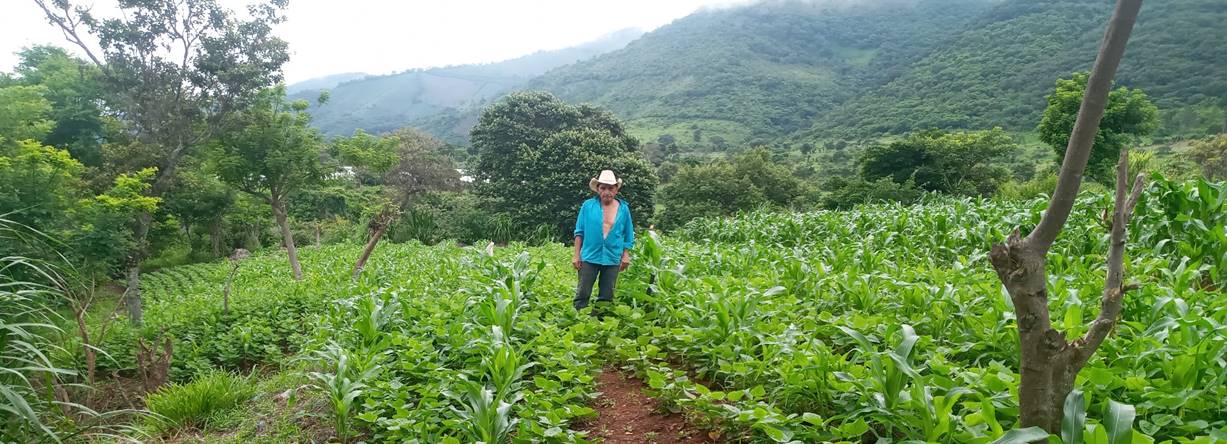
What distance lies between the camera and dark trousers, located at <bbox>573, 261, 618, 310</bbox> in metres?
4.95

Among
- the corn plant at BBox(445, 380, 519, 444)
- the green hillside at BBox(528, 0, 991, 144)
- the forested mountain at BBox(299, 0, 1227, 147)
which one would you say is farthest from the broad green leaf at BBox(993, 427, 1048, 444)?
the green hillside at BBox(528, 0, 991, 144)

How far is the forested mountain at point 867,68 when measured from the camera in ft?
164

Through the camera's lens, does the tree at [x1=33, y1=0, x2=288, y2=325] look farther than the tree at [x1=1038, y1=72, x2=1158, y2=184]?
No

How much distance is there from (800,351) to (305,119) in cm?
1497

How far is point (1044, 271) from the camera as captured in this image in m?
1.39

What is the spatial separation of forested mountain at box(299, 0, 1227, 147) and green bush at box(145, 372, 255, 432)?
175ft

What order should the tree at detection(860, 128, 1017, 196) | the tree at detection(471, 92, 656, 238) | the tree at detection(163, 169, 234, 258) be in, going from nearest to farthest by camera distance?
the tree at detection(163, 169, 234, 258) < the tree at detection(471, 92, 656, 238) < the tree at detection(860, 128, 1017, 196)

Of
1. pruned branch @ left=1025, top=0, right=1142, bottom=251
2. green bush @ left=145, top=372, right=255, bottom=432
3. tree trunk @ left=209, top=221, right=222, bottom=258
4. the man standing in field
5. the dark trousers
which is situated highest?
pruned branch @ left=1025, top=0, right=1142, bottom=251

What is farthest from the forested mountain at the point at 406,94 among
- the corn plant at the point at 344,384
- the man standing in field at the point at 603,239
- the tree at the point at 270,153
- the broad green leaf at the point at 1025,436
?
the broad green leaf at the point at 1025,436

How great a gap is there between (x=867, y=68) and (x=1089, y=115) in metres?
94.5

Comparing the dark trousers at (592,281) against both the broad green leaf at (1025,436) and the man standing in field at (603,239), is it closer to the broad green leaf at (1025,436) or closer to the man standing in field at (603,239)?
the man standing in field at (603,239)

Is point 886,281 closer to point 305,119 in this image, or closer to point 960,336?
point 960,336

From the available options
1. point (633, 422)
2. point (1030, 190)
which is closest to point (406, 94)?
point (1030, 190)

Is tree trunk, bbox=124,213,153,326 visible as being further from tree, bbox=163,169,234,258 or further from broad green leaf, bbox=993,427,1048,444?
broad green leaf, bbox=993,427,1048,444
